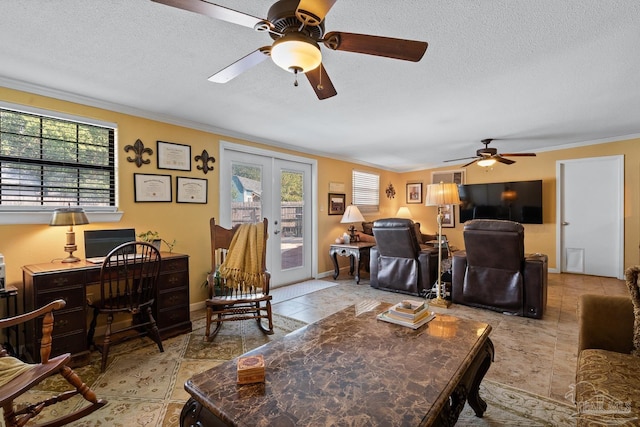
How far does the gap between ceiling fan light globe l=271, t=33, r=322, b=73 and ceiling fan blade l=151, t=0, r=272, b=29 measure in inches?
4.4

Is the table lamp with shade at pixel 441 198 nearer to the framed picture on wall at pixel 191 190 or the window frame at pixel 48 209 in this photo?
the framed picture on wall at pixel 191 190

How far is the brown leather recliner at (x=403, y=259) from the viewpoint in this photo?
158 inches

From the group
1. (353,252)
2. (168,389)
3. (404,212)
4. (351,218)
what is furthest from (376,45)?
(404,212)

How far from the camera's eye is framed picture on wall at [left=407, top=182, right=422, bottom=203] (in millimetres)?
7074

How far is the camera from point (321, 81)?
179cm

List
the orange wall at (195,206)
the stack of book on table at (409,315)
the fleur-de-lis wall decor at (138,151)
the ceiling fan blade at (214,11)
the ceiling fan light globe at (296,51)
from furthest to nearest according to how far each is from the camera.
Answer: the fleur-de-lis wall decor at (138,151) < the orange wall at (195,206) < the stack of book on table at (409,315) < the ceiling fan light globe at (296,51) < the ceiling fan blade at (214,11)

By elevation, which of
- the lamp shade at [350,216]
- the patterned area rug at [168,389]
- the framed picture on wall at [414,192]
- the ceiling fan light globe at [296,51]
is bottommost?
the patterned area rug at [168,389]

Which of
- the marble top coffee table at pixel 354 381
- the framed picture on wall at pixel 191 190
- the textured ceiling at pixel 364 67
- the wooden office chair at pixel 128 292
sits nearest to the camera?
the marble top coffee table at pixel 354 381

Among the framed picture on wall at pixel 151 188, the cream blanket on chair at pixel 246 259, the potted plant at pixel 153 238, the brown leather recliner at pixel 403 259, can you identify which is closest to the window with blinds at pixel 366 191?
the brown leather recliner at pixel 403 259

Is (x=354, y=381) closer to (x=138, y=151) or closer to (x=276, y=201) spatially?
(x=138, y=151)

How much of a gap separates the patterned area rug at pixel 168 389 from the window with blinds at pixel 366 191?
12.7 ft

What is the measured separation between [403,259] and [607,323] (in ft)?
8.37

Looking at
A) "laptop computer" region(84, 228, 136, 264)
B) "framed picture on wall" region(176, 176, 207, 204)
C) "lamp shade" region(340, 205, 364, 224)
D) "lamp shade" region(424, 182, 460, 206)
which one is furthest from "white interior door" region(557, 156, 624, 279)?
"laptop computer" region(84, 228, 136, 264)

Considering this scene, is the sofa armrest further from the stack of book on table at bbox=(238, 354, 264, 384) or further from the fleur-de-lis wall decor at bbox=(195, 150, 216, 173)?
the fleur-de-lis wall decor at bbox=(195, 150, 216, 173)
